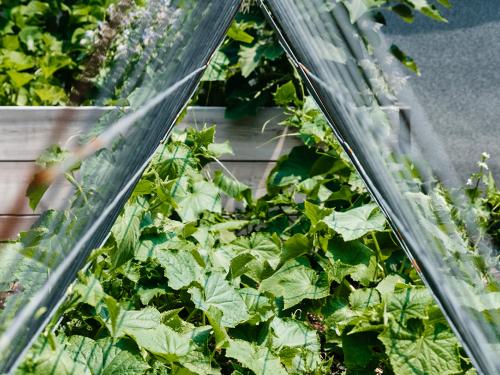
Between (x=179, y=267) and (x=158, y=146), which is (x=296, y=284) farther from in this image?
(x=158, y=146)

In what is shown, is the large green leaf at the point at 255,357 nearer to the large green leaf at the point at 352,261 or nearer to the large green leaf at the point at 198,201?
the large green leaf at the point at 352,261

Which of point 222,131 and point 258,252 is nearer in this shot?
point 258,252

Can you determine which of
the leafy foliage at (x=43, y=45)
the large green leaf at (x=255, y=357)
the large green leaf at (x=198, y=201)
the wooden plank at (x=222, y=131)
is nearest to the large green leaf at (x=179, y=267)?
the large green leaf at (x=255, y=357)

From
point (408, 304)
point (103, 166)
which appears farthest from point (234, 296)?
point (103, 166)

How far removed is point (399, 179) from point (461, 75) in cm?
343

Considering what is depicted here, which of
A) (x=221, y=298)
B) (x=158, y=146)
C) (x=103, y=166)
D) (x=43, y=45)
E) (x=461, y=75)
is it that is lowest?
(x=103, y=166)

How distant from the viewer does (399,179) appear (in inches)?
40.1

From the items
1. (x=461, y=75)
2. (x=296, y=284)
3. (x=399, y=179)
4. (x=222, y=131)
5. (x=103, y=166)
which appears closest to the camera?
(x=103, y=166)

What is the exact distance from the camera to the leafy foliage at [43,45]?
2520 millimetres

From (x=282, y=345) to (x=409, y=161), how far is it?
44 cm

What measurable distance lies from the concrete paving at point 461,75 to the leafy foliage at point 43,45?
63.2 inches

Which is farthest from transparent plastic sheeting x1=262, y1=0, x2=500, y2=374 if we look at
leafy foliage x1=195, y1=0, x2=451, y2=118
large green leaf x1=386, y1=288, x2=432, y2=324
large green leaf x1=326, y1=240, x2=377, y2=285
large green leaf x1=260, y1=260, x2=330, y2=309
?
→ leafy foliage x1=195, y1=0, x2=451, y2=118

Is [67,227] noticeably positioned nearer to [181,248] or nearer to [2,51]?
[181,248]

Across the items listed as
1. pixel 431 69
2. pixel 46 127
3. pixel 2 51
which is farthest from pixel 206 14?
pixel 431 69
